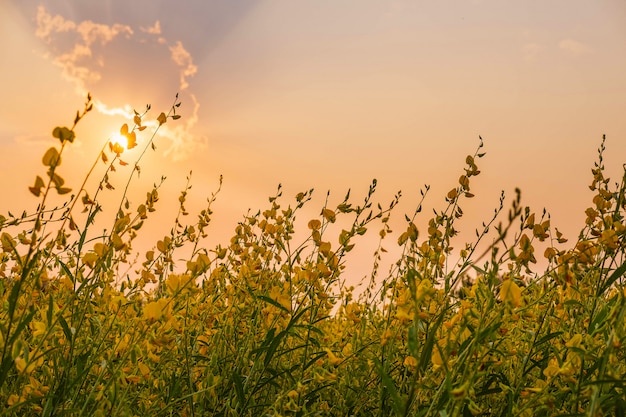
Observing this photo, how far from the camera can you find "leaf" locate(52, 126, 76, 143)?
1.35 meters

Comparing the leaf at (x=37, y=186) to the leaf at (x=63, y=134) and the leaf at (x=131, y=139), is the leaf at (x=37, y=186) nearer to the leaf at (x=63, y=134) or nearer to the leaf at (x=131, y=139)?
the leaf at (x=63, y=134)

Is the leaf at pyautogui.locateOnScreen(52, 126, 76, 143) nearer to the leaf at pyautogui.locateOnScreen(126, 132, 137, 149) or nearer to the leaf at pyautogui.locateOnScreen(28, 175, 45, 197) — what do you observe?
the leaf at pyautogui.locateOnScreen(28, 175, 45, 197)

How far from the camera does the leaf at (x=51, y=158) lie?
52.1 inches

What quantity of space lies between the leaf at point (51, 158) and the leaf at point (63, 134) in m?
0.04

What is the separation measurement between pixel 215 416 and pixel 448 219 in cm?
136

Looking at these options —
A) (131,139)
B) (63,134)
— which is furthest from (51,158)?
(131,139)

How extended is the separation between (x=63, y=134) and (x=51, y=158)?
7 cm

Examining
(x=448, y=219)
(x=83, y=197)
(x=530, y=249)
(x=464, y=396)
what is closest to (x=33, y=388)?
(x=83, y=197)

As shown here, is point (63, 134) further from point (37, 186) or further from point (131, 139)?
point (131, 139)

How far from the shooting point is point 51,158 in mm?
1333

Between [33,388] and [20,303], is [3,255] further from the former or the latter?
[33,388]

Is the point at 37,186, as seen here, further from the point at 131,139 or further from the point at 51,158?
the point at 131,139

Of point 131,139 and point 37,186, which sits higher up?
point 131,139

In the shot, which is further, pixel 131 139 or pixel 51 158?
pixel 131 139
